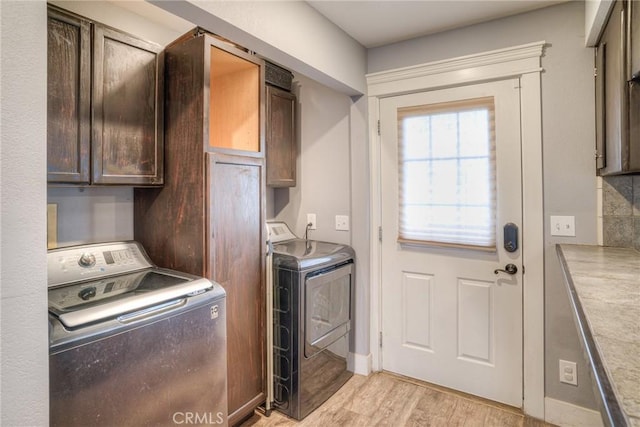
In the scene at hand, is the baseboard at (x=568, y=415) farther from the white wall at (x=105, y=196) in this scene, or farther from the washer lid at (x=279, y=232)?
the white wall at (x=105, y=196)

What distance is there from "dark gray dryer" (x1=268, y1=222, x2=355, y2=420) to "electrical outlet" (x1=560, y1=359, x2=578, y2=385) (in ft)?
4.30

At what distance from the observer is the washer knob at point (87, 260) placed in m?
1.73

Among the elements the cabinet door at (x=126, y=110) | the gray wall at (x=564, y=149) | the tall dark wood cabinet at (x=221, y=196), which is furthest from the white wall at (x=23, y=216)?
the gray wall at (x=564, y=149)

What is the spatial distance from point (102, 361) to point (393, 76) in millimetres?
2314

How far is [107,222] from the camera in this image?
1977 mm

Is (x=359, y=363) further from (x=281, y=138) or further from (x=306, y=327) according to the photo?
(x=281, y=138)

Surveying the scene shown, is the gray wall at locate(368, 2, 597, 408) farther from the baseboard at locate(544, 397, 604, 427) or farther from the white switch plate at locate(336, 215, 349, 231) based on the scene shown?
the white switch plate at locate(336, 215, 349, 231)

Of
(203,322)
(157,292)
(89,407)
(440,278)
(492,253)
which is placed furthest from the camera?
(440,278)

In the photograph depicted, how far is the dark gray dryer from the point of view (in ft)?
6.89

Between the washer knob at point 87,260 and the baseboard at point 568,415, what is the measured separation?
2.59 metres

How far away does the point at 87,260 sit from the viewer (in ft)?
5.74

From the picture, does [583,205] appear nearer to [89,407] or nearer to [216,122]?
[216,122]

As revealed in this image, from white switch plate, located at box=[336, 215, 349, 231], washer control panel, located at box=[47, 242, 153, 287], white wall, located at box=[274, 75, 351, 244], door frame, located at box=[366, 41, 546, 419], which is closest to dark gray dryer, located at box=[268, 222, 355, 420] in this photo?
white switch plate, located at box=[336, 215, 349, 231]

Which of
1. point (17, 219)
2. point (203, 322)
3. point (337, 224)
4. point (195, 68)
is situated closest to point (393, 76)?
point (337, 224)
